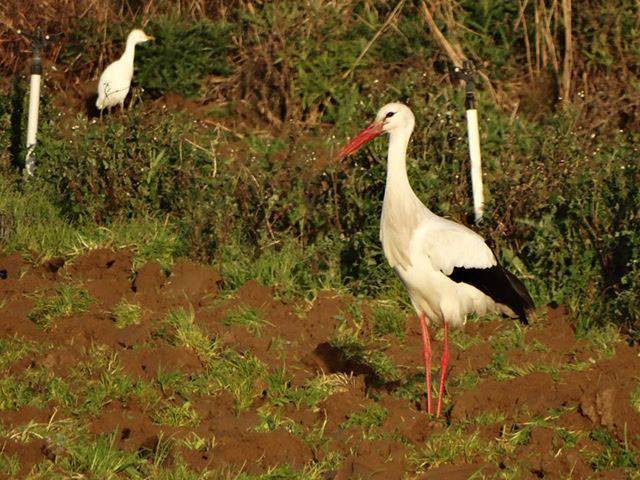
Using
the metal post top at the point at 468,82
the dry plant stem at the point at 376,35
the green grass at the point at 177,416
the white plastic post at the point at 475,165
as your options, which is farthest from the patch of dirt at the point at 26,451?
the dry plant stem at the point at 376,35

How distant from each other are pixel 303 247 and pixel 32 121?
232 centimetres

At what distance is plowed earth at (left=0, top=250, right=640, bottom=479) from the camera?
18.2 feet

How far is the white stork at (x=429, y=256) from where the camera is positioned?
6617 mm

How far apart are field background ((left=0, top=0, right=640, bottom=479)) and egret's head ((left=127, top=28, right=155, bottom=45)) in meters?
0.27

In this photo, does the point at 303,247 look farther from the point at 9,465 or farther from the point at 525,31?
the point at 525,31

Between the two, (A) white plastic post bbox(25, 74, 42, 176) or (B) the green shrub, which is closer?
(A) white plastic post bbox(25, 74, 42, 176)

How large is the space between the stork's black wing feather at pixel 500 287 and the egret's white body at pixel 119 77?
4.91 meters

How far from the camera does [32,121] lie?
949cm

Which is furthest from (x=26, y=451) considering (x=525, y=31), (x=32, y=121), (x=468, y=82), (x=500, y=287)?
(x=525, y=31)

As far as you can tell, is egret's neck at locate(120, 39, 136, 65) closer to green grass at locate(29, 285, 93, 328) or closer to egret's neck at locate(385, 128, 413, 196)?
green grass at locate(29, 285, 93, 328)

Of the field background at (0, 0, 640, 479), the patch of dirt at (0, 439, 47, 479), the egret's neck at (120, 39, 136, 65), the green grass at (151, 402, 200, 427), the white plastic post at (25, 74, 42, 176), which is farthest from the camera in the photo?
the egret's neck at (120, 39, 136, 65)

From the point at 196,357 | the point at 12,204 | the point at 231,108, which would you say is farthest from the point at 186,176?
the point at 231,108

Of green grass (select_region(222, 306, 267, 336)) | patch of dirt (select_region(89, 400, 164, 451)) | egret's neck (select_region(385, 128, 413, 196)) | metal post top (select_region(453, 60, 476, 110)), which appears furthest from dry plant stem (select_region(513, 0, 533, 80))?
patch of dirt (select_region(89, 400, 164, 451))

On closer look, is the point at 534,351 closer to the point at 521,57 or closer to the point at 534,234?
the point at 534,234
